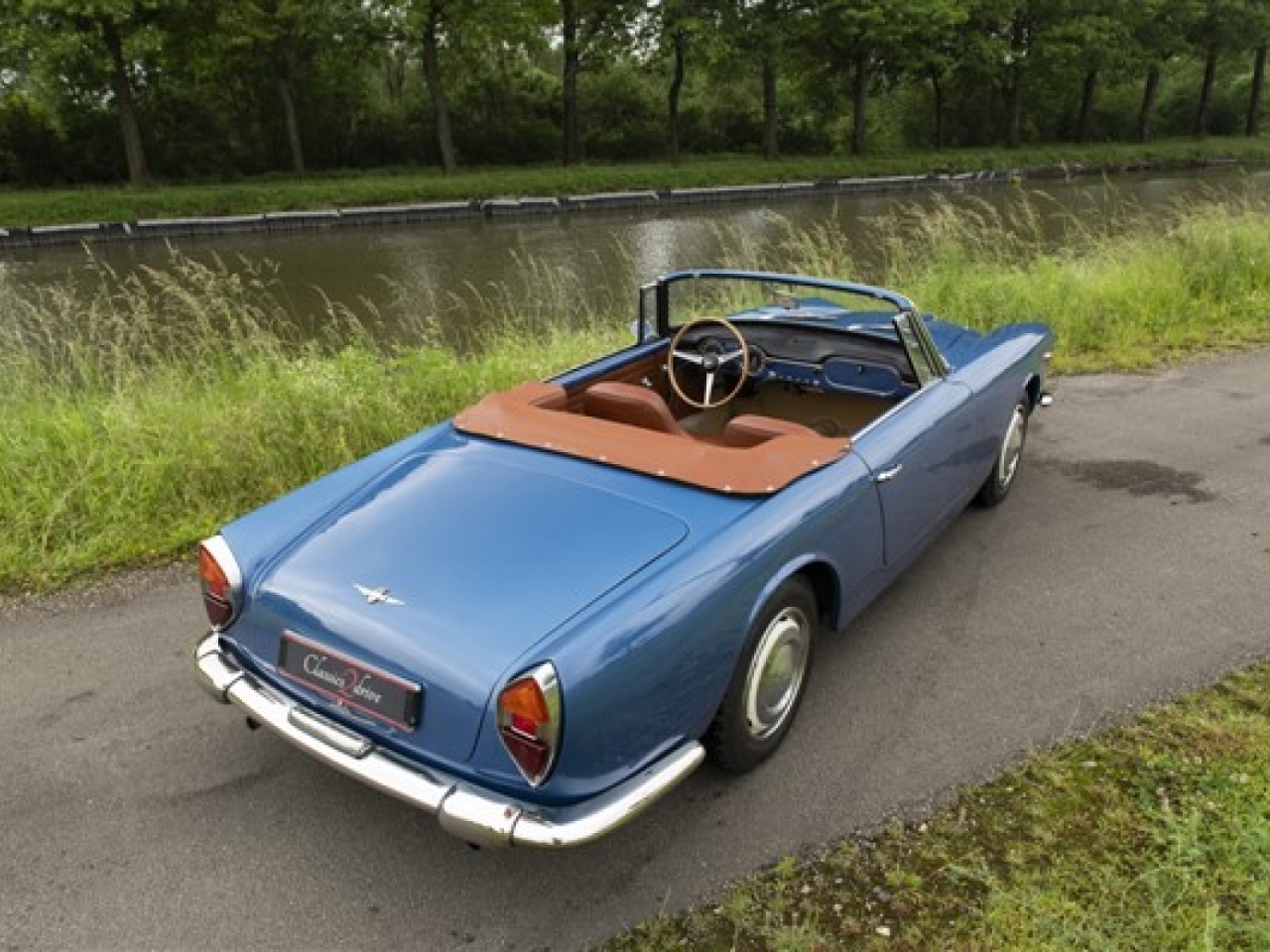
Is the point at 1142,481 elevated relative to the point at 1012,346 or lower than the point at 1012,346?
lower

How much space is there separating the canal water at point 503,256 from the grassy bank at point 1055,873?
6630mm

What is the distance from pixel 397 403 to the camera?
5441 mm

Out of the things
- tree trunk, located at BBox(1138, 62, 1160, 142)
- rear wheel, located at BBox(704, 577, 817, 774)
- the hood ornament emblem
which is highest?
tree trunk, located at BBox(1138, 62, 1160, 142)

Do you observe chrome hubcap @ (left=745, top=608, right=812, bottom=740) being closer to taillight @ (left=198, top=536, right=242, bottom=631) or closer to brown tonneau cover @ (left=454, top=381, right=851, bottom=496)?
brown tonneau cover @ (left=454, top=381, right=851, bottom=496)

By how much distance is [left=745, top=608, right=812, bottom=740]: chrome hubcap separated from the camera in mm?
2758

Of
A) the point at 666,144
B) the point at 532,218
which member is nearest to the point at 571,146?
the point at 666,144

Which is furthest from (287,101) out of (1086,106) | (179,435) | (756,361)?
(1086,106)

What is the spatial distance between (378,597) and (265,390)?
3358mm

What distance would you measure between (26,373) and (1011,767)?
21.5 ft

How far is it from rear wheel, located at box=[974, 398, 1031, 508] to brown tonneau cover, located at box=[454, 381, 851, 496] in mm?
1728

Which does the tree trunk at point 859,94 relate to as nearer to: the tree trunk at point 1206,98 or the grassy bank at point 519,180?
the grassy bank at point 519,180

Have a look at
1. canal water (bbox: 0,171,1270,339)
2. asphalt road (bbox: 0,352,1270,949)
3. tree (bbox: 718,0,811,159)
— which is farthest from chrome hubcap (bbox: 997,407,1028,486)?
tree (bbox: 718,0,811,159)

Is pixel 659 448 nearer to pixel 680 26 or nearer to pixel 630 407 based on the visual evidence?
pixel 630 407

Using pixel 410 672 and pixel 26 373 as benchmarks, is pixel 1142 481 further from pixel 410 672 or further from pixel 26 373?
pixel 26 373
